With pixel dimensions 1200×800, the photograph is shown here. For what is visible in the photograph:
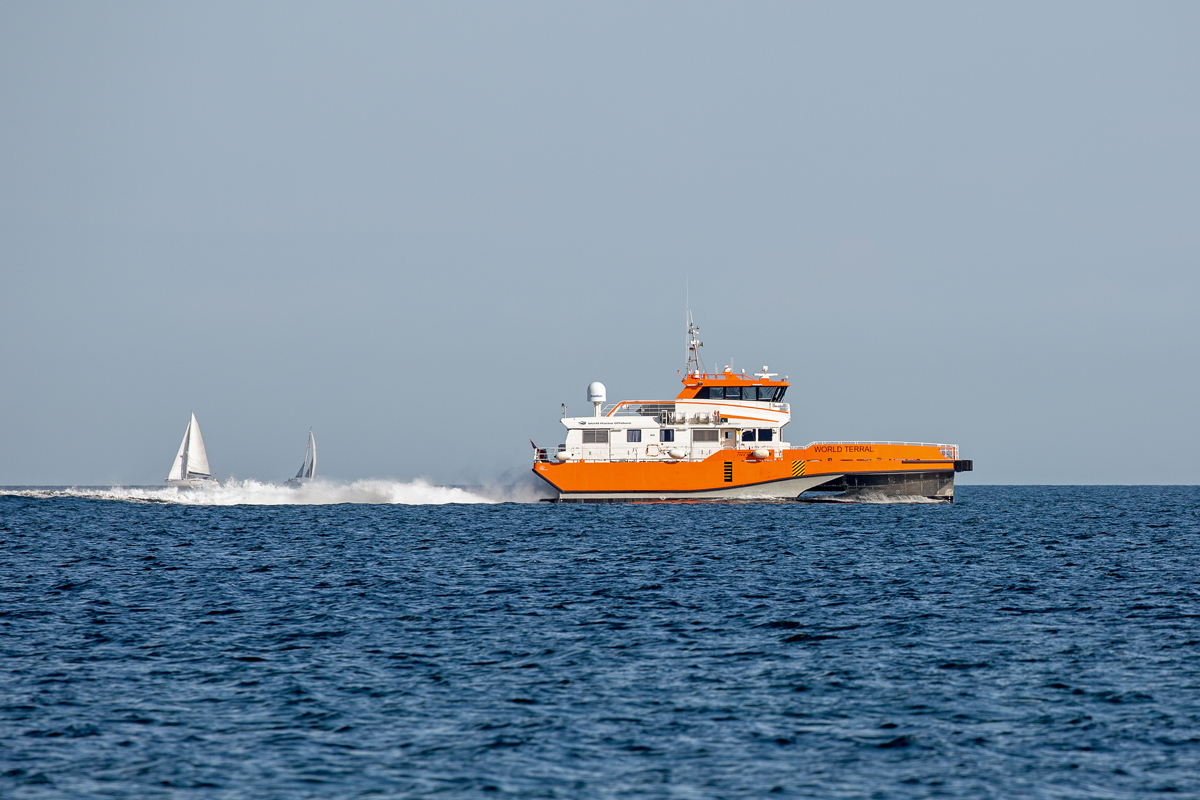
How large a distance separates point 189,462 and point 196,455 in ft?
3.32

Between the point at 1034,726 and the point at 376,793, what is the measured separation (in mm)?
7896

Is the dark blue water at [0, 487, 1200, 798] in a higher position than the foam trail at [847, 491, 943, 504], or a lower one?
lower

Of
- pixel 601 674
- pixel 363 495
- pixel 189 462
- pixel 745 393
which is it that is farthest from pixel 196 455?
pixel 601 674

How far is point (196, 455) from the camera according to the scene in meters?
103

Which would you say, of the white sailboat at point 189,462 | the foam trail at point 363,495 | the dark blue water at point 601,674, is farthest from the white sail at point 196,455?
the dark blue water at point 601,674

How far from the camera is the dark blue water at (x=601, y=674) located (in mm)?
11047

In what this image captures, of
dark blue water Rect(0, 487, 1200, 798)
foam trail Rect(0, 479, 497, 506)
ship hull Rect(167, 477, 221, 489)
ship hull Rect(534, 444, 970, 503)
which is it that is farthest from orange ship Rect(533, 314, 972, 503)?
ship hull Rect(167, 477, 221, 489)

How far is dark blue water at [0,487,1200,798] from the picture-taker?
11.0 metres

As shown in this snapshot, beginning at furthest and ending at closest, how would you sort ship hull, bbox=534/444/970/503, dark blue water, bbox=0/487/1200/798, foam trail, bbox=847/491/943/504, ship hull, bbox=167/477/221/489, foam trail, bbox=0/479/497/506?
1. ship hull, bbox=167/477/221/489
2. foam trail, bbox=0/479/497/506
3. foam trail, bbox=847/491/943/504
4. ship hull, bbox=534/444/970/503
5. dark blue water, bbox=0/487/1200/798

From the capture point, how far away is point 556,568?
90.8ft

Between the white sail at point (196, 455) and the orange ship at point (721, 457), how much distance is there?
64.2 metres

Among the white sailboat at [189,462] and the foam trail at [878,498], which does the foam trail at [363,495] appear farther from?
the white sailboat at [189,462]

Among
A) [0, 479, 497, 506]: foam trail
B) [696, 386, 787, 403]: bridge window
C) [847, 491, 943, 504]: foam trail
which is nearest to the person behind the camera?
[847, 491, 943, 504]: foam trail

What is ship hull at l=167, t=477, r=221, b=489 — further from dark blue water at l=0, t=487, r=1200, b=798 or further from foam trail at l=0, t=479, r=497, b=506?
dark blue water at l=0, t=487, r=1200, b=798
